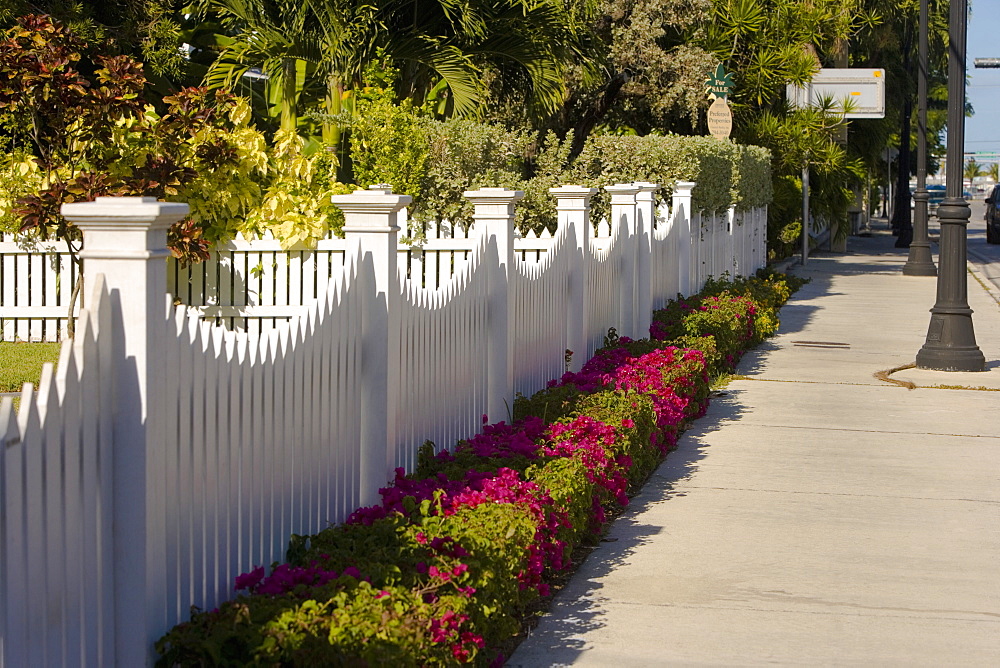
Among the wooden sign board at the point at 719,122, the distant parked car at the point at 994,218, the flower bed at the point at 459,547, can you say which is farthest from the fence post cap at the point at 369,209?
the distant parked car at the point at 994,218

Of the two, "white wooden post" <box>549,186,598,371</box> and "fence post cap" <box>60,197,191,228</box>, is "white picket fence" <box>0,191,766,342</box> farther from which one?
"fence post cap" <box>60,197,191,228</box>

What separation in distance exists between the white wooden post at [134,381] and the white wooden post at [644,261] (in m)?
8.29

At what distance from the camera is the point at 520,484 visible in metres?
5.43

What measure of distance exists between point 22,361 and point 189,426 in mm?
8143

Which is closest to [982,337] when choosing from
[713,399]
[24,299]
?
[713,399]

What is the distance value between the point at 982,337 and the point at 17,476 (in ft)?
47.7

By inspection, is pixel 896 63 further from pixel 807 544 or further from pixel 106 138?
pixel 807 544

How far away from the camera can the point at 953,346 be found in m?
12.5

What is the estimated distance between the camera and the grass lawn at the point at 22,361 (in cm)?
1006

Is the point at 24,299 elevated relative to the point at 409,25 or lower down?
lower down

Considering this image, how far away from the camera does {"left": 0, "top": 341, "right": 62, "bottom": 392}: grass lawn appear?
33.0 ft

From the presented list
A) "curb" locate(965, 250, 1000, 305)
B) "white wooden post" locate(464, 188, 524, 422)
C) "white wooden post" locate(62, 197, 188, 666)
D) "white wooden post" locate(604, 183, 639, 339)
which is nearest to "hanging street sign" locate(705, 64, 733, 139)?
"curb" locate(965, 250, 1000, 305)

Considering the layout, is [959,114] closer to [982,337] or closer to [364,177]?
[982,337]

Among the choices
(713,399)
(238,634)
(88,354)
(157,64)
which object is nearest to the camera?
(88,354)
